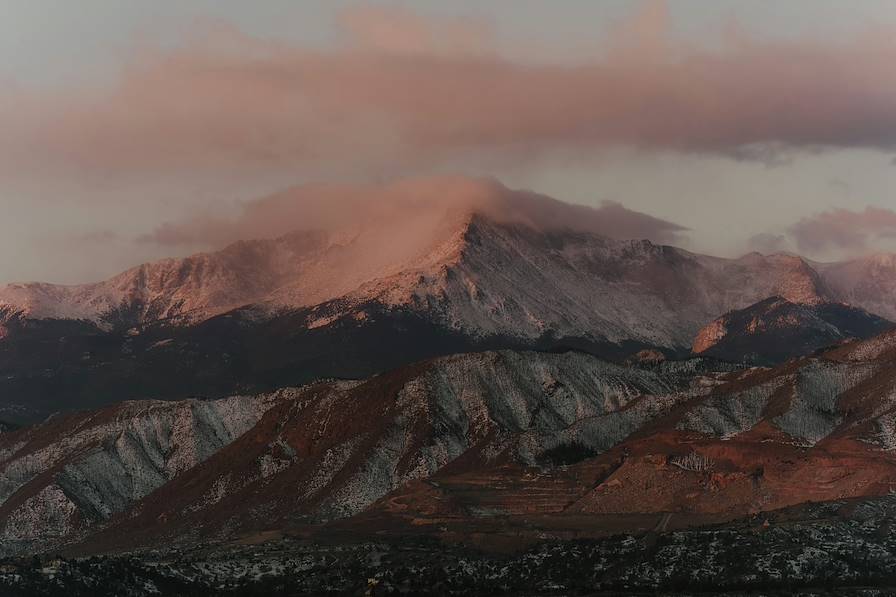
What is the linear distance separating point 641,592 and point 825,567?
26187 millimetres

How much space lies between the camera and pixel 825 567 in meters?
198

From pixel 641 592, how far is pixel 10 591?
88.1 metres

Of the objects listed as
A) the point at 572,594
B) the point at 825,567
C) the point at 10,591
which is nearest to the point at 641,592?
the point at 572,594

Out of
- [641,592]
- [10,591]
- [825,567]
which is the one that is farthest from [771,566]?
[10,591]

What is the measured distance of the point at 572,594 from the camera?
199 meters

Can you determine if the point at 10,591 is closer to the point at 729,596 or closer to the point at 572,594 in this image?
the point at 572,594

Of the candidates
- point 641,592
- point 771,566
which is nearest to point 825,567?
point 771,566

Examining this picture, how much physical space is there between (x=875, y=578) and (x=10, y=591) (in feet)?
391

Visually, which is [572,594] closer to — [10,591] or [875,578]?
[875,578]

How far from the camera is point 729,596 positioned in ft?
616

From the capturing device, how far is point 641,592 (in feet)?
643

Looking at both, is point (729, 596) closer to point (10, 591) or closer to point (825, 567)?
point (825, 567)

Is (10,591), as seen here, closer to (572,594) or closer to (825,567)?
(572,594)

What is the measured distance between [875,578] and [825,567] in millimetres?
8778
